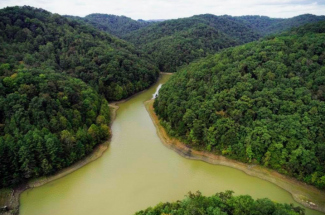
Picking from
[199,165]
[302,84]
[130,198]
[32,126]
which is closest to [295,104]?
[302,84]

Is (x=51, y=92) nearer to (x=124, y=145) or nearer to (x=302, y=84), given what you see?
(x=124, y=145)

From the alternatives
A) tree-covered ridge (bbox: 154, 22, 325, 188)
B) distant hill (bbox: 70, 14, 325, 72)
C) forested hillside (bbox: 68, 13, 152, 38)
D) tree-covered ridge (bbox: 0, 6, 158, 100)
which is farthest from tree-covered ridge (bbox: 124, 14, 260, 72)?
tree-covered ridge (bbox: 154, 22, 325, 188)

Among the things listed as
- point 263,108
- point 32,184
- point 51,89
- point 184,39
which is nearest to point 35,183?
point 32,184

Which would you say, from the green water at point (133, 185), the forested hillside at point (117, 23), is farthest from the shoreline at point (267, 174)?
the forested hillside at point (117, 23)

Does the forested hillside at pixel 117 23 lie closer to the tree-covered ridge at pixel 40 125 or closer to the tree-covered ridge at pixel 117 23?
the tree-covered ridge at pixel 117 23

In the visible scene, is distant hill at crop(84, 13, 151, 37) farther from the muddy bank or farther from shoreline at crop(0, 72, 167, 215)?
the muddy bank

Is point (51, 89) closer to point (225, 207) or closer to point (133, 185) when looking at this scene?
point (133, 185)

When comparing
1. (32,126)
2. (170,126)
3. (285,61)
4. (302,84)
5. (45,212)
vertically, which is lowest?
(45,212)
